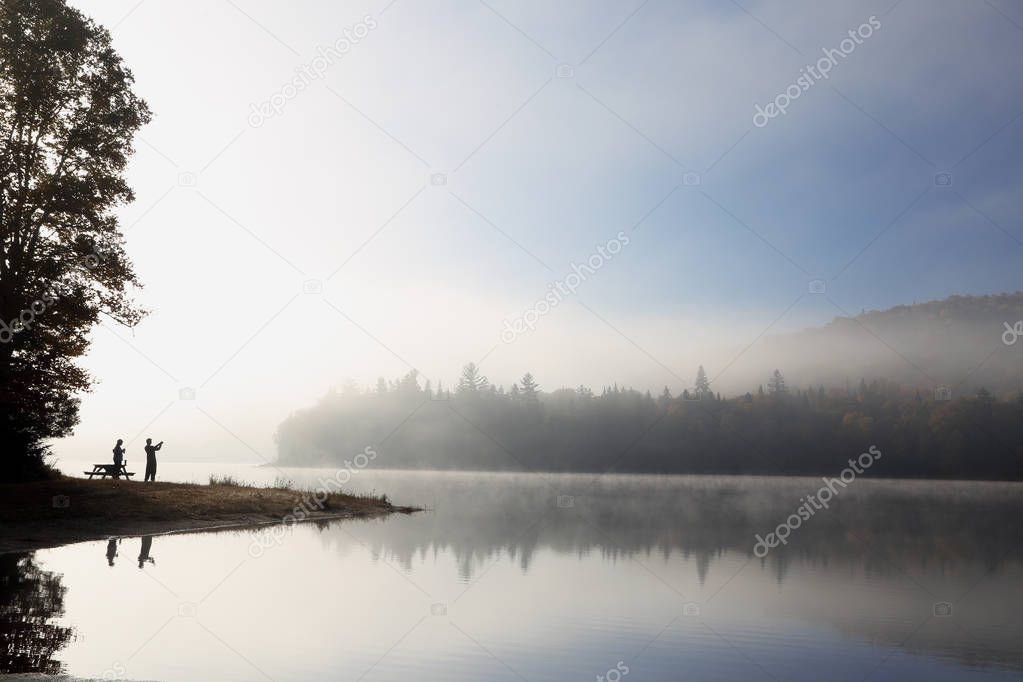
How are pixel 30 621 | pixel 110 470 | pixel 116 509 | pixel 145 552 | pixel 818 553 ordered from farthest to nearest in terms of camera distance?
pixel 110 470 < pixel 818 553 < pixel 116 509 < pixel 145 552 < pixel 30 621

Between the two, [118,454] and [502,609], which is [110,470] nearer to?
[118,454]

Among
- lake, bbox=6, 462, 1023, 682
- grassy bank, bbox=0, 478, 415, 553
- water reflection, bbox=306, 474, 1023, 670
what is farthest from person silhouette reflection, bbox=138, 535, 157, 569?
water reflection, bbox=306, 474, 1023, 670

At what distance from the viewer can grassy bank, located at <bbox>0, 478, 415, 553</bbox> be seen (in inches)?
1107

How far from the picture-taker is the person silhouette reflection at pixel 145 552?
75.6ft

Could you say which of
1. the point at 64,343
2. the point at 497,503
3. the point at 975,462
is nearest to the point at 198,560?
the point at 64,343

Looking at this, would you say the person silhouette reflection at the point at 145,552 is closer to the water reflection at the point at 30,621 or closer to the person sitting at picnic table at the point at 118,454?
the water reflection at the point at 30,621

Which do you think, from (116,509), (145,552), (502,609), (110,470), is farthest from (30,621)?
(110,470)

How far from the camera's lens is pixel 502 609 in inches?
785

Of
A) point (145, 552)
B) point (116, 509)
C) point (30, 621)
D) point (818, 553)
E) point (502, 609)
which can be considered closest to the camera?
point (30, 621)

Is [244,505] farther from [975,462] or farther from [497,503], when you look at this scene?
[975,462]

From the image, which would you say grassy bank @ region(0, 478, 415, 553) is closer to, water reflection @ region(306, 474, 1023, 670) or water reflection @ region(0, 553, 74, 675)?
water reflection @ region(306, 474, 1023, 670)

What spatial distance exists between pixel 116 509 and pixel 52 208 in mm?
13713

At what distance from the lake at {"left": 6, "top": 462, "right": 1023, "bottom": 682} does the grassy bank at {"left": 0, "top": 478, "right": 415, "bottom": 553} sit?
7.40 ft

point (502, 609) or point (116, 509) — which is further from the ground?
point (116, 509)
